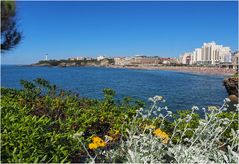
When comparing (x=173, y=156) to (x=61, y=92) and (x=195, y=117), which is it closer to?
(x=195, y=117)

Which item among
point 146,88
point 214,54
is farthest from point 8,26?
point 214,54

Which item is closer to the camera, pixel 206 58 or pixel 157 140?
pixel 157 140

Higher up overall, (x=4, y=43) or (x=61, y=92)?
(x=4, y=43)

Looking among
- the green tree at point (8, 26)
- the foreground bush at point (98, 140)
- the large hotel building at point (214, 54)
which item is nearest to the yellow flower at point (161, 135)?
the foreground bush at point (98, 140)

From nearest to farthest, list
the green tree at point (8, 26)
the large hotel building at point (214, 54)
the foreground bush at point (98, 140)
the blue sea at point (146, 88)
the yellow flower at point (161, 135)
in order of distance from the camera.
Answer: the foreground bush at point (98, 140) < the yellow flower at point (161, 135) < the green tree at point (8, 26) < the blue sea at point (146, 88) < the large hotel building at point (214, 54)

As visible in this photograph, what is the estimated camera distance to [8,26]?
8.86 meters

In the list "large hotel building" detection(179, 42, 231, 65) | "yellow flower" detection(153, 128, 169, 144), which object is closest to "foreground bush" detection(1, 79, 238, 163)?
"yellow flower" detection(153, 128, 169, 144)

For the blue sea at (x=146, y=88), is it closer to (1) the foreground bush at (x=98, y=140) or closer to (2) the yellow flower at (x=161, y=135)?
(1) the foreground bush at (x=98, y=140)

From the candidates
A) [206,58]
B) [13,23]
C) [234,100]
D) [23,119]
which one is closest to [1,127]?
[23,119]

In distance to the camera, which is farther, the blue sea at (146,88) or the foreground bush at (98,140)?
the blue sea at (146,88)

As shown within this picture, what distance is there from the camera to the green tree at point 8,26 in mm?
7742

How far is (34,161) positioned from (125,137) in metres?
1.81

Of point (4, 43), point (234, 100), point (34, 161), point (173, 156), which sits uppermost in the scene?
point (4, 43)

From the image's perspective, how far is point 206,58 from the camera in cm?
19675
